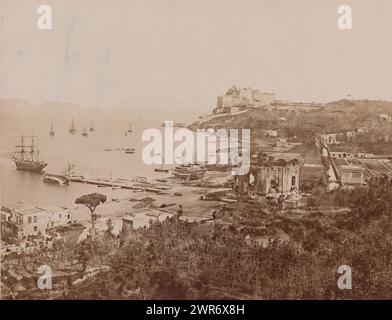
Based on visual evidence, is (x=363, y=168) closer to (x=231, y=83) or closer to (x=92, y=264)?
(x=231, y=83)

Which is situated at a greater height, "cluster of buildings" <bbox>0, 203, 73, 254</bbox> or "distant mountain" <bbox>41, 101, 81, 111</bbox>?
"distant mountain" <bbox>41, 101, 81, 111</bbox>

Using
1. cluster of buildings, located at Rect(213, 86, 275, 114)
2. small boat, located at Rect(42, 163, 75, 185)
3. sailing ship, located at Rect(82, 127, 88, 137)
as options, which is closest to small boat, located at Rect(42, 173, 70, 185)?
small boat, located at Rect(42, 163, 75, 185)

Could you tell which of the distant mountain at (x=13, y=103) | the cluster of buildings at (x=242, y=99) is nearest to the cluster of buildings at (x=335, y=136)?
the cluster of buildings at (x=242, y=99)

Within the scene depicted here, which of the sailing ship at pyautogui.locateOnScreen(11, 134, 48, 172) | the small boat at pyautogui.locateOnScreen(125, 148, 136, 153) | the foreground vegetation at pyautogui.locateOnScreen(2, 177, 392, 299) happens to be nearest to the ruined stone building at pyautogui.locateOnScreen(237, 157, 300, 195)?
the foreground vegetation at pyautogui.locateOnScreen(2, 177, 392, 299)

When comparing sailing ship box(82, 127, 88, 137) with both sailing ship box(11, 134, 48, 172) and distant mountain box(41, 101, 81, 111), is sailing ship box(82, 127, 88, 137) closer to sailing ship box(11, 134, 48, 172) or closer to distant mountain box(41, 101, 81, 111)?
distant mountain box(41, 101, 81, 111)

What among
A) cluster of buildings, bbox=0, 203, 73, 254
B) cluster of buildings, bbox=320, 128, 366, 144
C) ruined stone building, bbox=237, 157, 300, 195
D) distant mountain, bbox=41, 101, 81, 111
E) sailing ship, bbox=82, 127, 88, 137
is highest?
distant mountain, bbox=41, 101, 81, 111

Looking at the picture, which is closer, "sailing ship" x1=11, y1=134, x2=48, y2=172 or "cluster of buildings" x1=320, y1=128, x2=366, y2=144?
"sailing ship" x1=11, y1=134, x2=48, y2=172

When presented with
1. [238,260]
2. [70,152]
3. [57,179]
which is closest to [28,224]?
[57,179]

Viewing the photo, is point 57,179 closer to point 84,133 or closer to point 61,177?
point 61,177

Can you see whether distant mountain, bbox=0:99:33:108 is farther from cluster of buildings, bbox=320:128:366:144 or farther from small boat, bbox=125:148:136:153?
cluster of buildings, bbox=320:128:366:144
